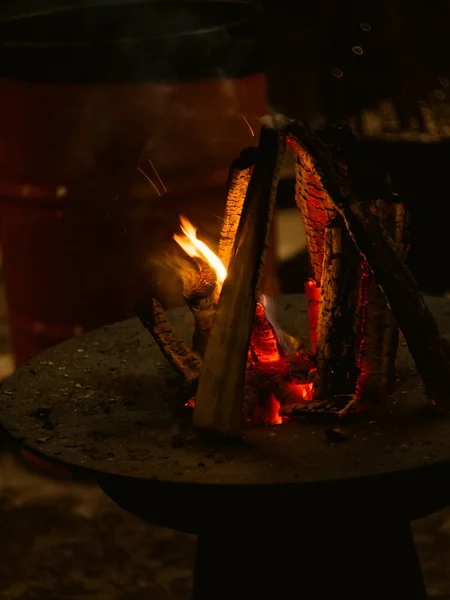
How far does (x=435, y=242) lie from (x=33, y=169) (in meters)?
2.11

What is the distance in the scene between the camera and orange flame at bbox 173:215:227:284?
6.66ft

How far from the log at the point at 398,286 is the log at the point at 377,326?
6 cm

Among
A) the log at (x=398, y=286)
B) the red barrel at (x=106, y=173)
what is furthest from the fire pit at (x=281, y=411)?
the red barrel at (x=106, y=173)

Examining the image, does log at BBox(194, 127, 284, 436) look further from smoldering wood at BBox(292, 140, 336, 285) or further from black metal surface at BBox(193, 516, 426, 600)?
black metal surface at BBox(193, 516, 426, 600)

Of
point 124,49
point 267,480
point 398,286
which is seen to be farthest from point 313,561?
point 124,49

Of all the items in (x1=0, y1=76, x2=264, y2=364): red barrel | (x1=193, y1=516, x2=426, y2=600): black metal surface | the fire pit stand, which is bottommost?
(x1=193, y1=516, x2=426, y2=600): black metal surface

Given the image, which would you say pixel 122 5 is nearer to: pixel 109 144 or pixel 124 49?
pixel 124 49

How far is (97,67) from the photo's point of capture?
10.1ft

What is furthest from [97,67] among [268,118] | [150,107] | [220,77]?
[268,118]

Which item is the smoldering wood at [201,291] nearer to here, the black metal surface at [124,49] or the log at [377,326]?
the log at [377,326]

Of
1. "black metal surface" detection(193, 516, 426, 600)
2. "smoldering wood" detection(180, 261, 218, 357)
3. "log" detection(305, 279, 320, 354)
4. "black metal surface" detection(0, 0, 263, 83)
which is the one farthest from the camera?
"black metal surface" detection(0, 0, 263, 83)

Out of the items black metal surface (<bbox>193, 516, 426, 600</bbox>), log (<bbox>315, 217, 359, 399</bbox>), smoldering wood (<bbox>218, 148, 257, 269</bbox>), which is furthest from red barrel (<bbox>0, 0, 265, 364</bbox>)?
black metal surface (<bbox>193, 516, 426, 600</bbox>)

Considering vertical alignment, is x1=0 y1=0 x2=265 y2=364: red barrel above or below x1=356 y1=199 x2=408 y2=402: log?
above

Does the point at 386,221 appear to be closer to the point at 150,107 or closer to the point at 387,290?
the point at 387,290
